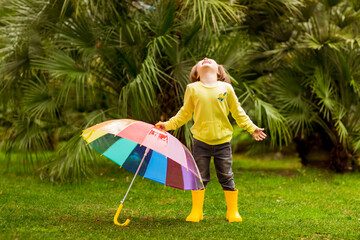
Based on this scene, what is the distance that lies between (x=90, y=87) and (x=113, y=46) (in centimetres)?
82

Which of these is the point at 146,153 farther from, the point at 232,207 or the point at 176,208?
the point at 176,208

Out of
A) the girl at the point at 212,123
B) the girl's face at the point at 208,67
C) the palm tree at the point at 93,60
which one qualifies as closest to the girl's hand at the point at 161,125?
the girl at the point at 212,123

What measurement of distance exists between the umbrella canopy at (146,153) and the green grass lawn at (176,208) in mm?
433

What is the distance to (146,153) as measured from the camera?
4.32 meters

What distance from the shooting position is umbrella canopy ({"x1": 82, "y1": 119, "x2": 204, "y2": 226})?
3.88m

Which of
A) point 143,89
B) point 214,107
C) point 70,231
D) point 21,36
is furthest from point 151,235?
point 21,36

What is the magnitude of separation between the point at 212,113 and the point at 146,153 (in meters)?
0.74

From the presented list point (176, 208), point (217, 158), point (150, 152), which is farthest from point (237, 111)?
point (176, 208)

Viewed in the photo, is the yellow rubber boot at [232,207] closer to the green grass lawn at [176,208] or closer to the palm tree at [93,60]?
the green grass lawn at [176,208]

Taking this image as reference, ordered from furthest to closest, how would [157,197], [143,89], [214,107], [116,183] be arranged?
1. [116,183]
2. [143,89]
3. [157,197]
4. [214,107]

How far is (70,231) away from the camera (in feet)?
13.2

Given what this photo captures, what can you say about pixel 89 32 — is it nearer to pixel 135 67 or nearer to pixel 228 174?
pixel 135 67

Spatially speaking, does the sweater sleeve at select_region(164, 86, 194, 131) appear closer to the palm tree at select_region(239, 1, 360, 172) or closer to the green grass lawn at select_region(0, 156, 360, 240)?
the green grass lawn at select_region(0, 156, 360, 240)

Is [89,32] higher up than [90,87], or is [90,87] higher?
[89,32]
